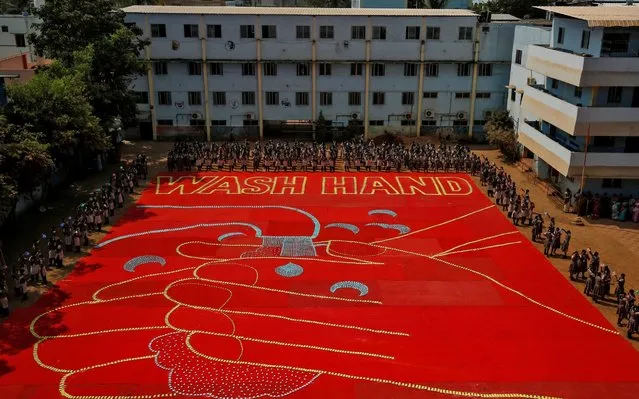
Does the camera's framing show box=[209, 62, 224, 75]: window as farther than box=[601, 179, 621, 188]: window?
Yes

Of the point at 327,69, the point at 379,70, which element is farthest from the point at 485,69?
the point at 327,69

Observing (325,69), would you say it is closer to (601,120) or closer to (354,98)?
(354,98)

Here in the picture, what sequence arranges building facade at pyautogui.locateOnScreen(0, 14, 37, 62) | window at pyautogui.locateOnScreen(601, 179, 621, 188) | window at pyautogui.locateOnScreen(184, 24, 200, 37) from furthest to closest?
building facade at pyautogui.locateOnScreen(0, 14, 37, 62), window at pyautogui.locateOnScreen(184, 24, 200, 37), window at pyautogui.locateOnScreen(601, 179, 621, 188)

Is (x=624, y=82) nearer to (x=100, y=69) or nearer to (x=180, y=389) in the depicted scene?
(x=180, y=389)

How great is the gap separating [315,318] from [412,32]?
3465cm

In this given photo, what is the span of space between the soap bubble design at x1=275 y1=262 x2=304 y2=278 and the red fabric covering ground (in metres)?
0.13

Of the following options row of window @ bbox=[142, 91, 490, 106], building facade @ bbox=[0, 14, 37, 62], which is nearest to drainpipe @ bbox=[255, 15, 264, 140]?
row of window @ bbox=[142, 91, 490, 106]

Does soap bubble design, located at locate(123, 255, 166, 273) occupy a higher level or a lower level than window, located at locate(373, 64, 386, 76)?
lower

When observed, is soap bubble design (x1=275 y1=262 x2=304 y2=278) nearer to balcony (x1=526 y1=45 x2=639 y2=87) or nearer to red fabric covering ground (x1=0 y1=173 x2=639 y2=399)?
red fabric covering ground (x1=0 y1=173 x2=639 y2=399)

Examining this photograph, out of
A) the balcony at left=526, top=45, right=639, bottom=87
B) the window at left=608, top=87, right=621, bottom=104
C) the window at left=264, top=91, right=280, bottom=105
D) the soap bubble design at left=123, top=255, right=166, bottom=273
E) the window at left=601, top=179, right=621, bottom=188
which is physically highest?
the balcony at left=526, top=45, right=639, bottom=87

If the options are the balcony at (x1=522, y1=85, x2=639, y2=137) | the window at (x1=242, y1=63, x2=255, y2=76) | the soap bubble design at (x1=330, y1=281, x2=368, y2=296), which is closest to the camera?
the soap bubble design at (x1=330, y1=281, x2=368, y2=296)

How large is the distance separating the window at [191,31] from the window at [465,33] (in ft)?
73.0

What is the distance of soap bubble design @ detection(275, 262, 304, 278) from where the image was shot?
26.9m

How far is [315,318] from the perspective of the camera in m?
23.1
